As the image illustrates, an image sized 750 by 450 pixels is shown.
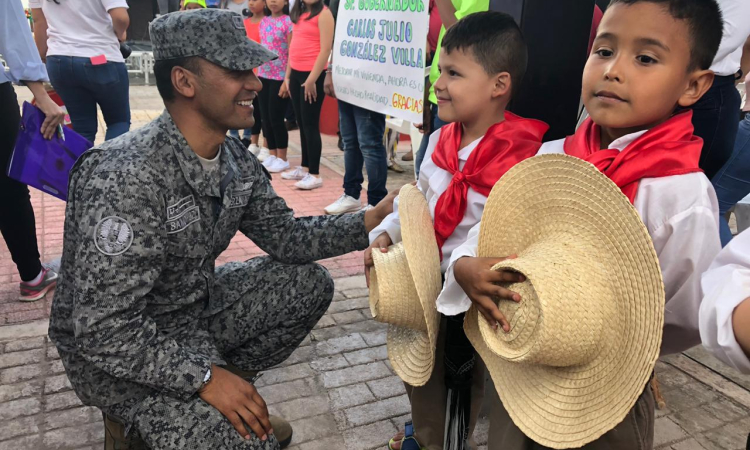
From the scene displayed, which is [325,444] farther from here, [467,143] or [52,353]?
[52,353]

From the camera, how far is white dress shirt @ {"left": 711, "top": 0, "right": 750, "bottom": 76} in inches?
80.4

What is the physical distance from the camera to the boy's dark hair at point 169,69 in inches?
72.1

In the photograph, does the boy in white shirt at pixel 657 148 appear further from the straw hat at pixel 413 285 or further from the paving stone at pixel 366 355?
the paving stone at pixel 366 355

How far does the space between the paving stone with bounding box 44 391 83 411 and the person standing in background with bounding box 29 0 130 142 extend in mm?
2133

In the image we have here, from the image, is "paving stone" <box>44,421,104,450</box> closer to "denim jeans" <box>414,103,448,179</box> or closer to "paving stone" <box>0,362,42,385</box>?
"paving stone" <box>0,362,42,385</box>

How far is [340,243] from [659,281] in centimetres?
132

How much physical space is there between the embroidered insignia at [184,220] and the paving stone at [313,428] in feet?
3.16

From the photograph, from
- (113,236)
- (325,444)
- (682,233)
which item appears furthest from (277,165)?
(682,233)

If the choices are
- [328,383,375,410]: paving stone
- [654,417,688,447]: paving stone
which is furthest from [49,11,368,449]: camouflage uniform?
[654,417,688,447]: paving stone

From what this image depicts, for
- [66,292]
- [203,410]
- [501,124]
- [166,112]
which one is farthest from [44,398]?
[501,124]

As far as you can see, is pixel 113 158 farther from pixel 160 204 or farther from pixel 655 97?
pixel 655 97

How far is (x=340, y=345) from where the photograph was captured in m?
2.88

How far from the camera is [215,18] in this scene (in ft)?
6.01

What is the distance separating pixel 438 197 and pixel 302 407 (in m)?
1.14
